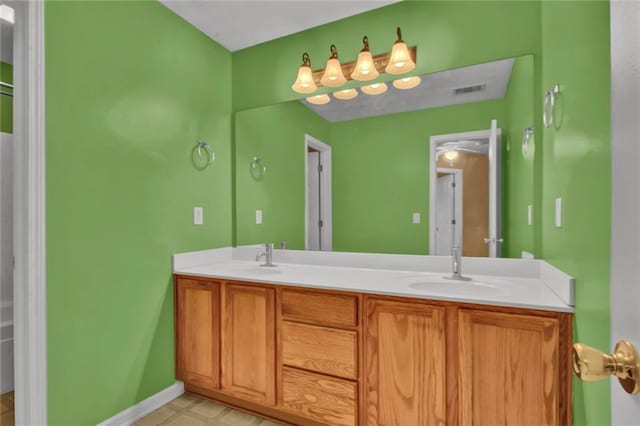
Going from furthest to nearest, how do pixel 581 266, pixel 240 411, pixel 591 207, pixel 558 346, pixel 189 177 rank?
pixel 189 177 → pixel 240 411 → pixel 558 346 → pixel 581 266 → pixel 591 207

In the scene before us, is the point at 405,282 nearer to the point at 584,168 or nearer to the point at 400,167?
the point at 400,167

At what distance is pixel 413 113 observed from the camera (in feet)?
6.56

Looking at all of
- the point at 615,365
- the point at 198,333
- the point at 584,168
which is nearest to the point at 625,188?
the point at 615,365

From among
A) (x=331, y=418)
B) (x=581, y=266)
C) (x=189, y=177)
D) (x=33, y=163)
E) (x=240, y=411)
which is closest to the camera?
(x=581, y=266)

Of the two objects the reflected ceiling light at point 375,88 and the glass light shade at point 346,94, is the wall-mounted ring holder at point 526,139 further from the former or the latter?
the glass light shade at point 346,94

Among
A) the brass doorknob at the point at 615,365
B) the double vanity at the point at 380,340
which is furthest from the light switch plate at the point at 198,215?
the brass doorknob at the point at 615,365

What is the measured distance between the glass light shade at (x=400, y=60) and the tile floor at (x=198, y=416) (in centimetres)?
218

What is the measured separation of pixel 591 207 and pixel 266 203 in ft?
6.40

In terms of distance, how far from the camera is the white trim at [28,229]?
140 centimetres

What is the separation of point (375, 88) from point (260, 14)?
90cm

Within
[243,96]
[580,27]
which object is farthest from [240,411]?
[580,27]

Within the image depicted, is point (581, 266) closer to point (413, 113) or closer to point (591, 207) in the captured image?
point (591, 207)

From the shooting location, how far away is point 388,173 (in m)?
2.06

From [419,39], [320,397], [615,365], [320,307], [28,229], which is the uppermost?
[419,39]
